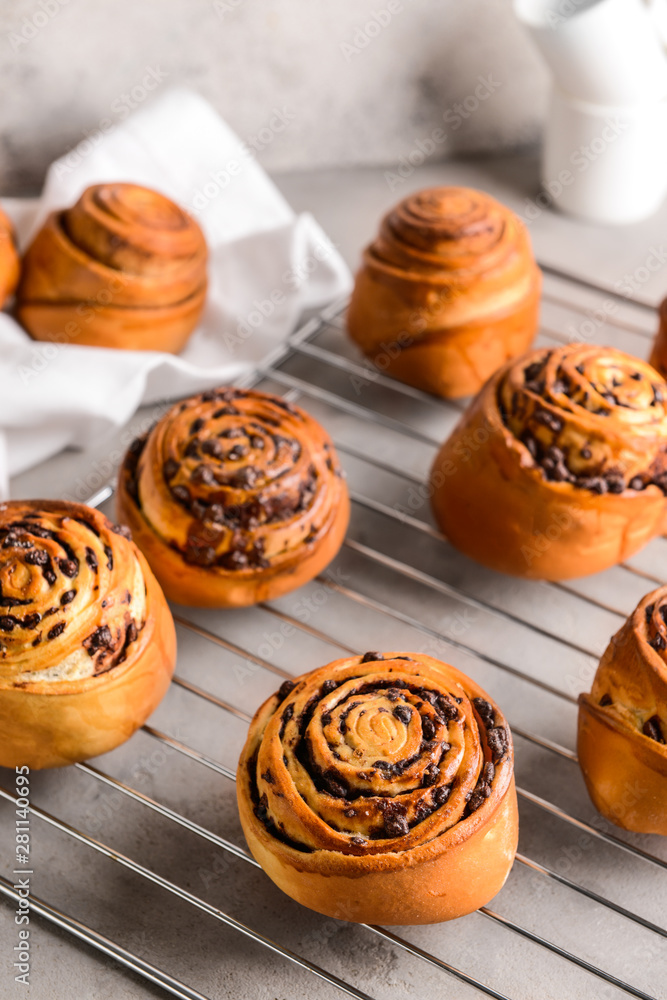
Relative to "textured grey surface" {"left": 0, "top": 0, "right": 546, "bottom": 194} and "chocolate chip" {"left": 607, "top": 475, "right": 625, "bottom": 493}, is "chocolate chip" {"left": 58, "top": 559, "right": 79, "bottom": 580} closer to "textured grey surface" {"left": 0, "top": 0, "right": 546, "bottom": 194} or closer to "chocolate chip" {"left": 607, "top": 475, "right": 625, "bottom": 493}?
"chocolate chip" {"left": 607, "top": 475, "right": 625, "bottom": 493}

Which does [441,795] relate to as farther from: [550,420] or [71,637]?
[550,420]

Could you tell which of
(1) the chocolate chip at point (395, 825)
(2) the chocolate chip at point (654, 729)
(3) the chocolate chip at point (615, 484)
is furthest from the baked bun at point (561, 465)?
(1) the chocolate chip at point (395, 825)

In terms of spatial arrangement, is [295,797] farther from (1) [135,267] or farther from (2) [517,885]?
(1) [135,267]

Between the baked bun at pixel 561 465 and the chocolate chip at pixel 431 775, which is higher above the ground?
the baked bun at pixel 561 465

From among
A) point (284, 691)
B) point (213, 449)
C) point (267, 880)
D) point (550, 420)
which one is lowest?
point (267, 880)

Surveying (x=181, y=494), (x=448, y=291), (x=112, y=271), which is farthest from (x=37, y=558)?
(x=448, y=291)

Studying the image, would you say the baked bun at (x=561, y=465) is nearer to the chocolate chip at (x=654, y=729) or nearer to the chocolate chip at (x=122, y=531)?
the chocolate chip at (x=654, y=729)
